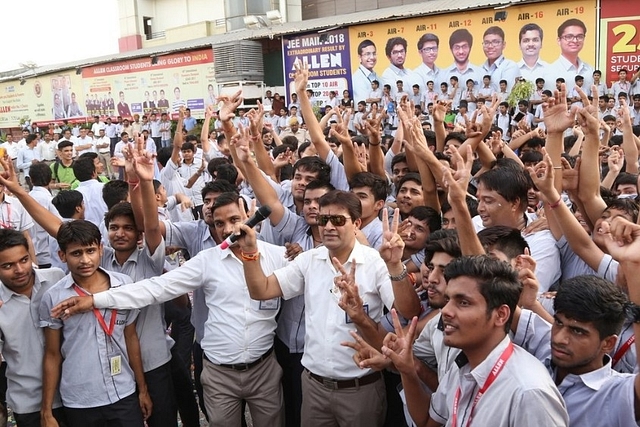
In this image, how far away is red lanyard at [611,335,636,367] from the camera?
2.19 metres

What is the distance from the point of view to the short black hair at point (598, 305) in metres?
1.94

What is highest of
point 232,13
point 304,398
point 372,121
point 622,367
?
point 232,13

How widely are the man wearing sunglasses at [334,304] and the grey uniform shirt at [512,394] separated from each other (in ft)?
2.60

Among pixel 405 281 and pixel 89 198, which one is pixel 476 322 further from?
pixel 89 198

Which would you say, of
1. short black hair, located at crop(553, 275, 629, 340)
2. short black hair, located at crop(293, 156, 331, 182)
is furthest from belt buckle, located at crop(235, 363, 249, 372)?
short black hair, located at crop(553, 275, 629, 340)

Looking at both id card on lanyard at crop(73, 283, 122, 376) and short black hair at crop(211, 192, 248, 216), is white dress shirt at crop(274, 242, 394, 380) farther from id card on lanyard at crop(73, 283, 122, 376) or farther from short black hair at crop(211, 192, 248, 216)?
id card on lanyard at crop(73, 283, 122, 376)

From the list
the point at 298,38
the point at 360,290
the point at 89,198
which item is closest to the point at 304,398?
the point at 360,290

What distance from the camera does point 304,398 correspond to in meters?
2.97

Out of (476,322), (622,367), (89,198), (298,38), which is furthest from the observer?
(298,38)

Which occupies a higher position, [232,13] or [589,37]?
[232,13]

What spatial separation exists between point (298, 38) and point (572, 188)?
50.0ft

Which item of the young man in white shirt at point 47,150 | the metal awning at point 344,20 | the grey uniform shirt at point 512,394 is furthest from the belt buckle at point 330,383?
the young man in white shirt at point 47,150

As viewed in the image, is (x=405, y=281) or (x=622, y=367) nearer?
(x=622, y=367)

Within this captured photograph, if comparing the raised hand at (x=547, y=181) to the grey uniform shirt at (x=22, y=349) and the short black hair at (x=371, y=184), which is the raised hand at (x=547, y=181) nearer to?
the short black hair at (x=371, y=184)
